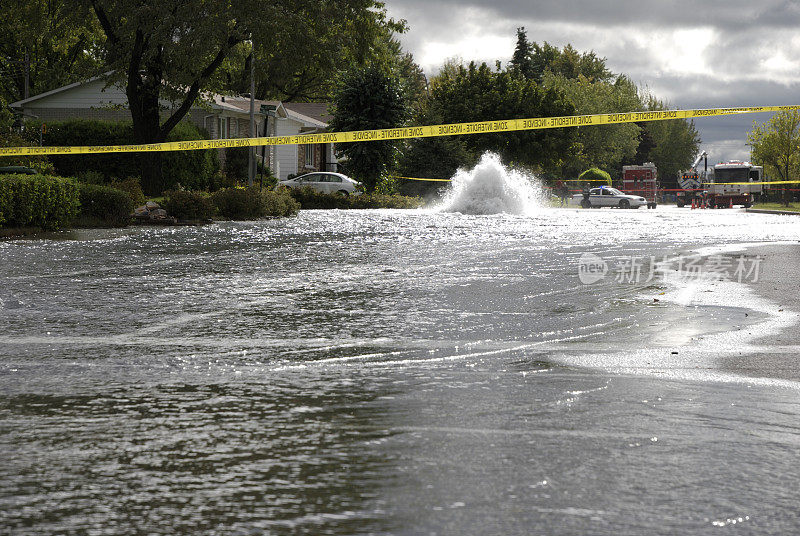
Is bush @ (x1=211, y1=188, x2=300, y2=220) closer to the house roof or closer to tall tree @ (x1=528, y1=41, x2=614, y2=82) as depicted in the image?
the house roof

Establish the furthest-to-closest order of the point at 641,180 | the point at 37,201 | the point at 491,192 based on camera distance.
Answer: the point at 641,180 → the point at 491,192 → the point at 37,201

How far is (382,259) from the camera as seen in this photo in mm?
17000

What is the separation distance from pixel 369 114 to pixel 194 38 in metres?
19.2

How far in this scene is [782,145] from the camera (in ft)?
230

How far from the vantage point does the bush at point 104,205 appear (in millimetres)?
25656

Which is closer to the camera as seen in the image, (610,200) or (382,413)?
(382,413)

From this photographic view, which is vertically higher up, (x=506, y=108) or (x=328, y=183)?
(x=506, y=108)

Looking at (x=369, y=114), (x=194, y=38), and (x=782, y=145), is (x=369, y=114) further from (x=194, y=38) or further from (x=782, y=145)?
(x=782, y=145)

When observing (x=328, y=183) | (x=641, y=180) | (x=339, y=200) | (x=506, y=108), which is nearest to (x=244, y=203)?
(x=339, y=200)

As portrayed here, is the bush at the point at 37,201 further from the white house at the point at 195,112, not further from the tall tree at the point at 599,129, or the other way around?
the tall tree at the point at 599,129

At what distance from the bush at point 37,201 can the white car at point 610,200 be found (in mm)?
45998

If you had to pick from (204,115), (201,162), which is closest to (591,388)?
(201,162)

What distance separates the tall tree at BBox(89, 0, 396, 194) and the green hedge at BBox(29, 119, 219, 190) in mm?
3512

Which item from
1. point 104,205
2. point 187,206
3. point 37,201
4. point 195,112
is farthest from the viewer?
point 195,112
